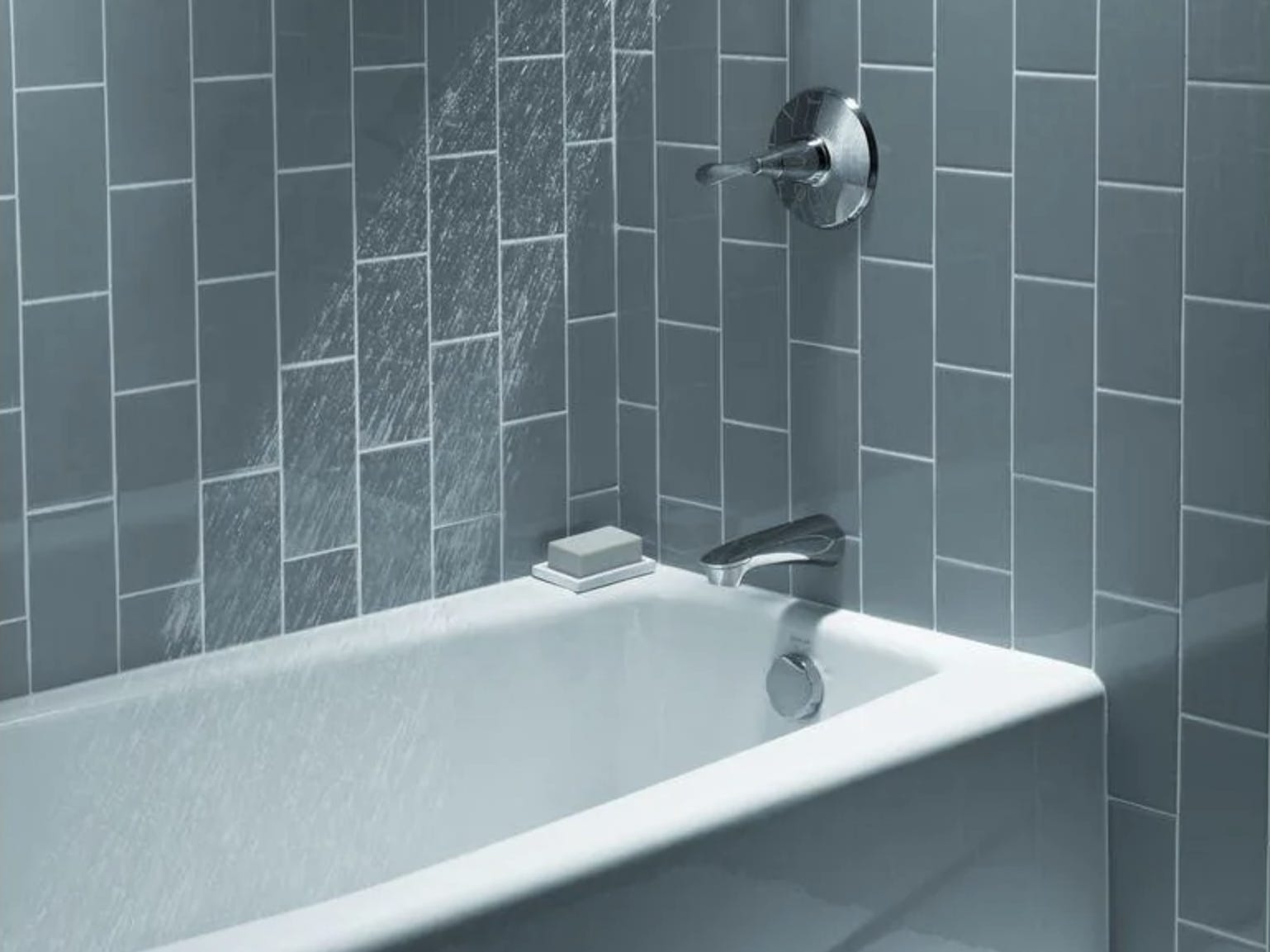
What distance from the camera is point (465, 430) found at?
2.61 m

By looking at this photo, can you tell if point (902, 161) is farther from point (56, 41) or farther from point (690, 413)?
point (56, 41)

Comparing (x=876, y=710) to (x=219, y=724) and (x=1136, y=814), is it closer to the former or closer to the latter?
(x=1136, y=814)

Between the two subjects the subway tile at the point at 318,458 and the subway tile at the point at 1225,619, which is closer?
the subway tile at the point at 1225,619

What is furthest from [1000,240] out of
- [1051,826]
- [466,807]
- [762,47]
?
[466,807]

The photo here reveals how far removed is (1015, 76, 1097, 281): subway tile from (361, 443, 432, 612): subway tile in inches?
29.8

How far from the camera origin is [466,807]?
2555mm

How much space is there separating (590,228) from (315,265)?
422 mm

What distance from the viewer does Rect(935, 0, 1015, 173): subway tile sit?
228cm

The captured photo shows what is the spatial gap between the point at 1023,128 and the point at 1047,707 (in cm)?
61

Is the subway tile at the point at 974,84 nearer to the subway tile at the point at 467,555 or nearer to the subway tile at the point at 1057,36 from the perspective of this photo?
the subway tile at the point at 1057,36

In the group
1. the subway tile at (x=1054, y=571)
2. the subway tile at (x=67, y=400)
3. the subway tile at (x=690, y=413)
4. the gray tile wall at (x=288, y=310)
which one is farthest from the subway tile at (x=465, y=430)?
the subway tile at (x=1054, y=571)

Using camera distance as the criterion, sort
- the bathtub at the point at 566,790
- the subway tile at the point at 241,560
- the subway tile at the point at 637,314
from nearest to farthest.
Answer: the bathtub at the point at 566,790 < the subway tile at the point at 241,560 < the subway tile at the point at 637,314

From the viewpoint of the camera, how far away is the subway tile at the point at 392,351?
8.14 ft

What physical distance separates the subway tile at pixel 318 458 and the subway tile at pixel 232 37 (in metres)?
0.34
